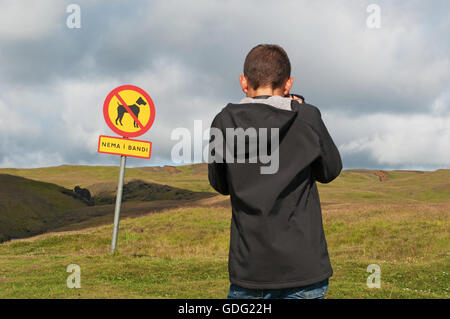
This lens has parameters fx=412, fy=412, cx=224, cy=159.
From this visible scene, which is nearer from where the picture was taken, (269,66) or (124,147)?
(269,66)

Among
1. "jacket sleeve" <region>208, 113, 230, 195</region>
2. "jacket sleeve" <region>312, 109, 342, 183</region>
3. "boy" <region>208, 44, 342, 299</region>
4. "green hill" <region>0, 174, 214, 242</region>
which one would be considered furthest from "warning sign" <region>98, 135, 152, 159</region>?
"green hill" <region>0, 174, 214, 242</region>

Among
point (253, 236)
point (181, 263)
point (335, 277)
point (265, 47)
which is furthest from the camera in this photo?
point (181, 263)

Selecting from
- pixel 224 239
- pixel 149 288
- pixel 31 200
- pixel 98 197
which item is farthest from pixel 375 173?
pixel 149 288

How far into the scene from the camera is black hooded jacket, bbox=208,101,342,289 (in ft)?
9.32

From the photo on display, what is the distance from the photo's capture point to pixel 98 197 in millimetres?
68312

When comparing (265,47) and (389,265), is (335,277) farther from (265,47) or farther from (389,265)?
(265,47)

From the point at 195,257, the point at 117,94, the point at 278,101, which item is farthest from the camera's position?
the point at 195,257

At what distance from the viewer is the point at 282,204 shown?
286cm

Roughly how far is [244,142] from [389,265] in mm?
12081

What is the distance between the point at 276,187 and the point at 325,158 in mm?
454

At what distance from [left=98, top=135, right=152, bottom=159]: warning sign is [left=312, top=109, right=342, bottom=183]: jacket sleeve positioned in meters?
10.2

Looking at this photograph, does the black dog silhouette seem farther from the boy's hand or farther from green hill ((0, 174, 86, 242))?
green hill ((0, 174, 86, 242))

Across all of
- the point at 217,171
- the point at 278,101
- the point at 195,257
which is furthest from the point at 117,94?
the point at 278,101

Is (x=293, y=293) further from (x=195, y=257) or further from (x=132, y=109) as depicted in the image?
(x=195, y=257)
